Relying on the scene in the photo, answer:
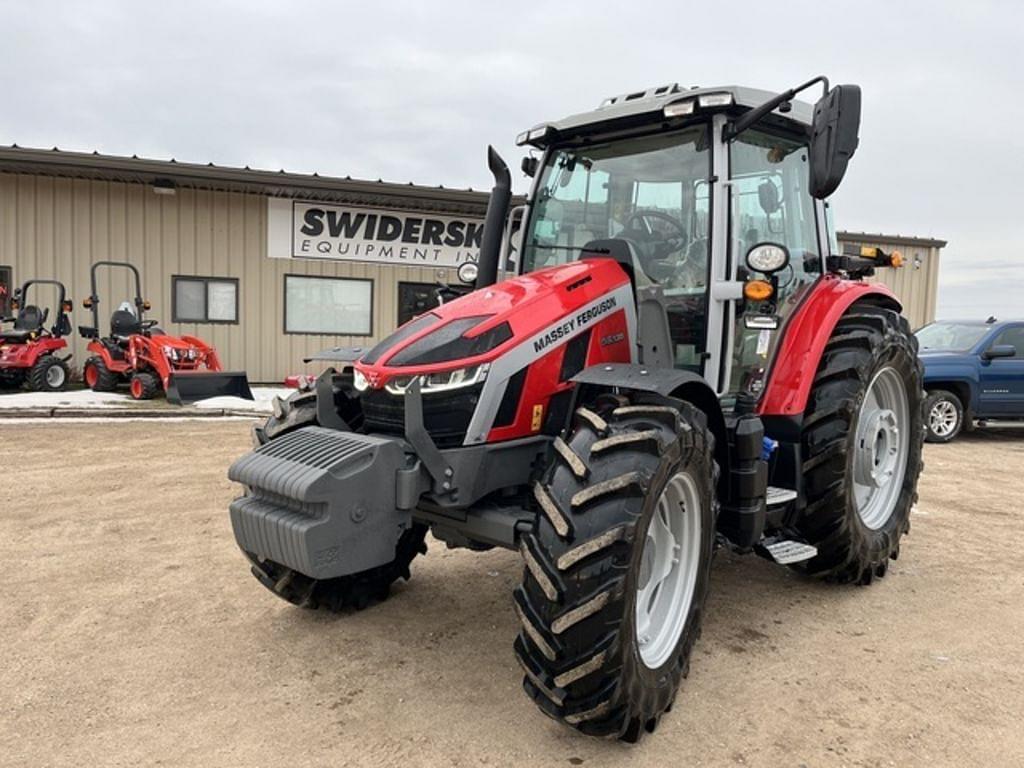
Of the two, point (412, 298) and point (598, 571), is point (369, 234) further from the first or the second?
point (598, 571)

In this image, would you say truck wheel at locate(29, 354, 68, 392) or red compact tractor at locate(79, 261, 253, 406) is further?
truck wheel at locate(29, 354, 68, 392)

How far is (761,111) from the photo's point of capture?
10.6 feet

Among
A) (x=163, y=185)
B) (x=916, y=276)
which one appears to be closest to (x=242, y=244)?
(x=163, y=185)

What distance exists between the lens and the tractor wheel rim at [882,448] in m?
4.20

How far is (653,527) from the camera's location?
292 centimetres

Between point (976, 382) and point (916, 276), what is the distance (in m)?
9.24

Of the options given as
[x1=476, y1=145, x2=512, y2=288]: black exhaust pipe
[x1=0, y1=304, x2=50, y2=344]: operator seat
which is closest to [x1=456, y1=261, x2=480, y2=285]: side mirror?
[x1=476, y1=145, x2=512, y2=288]: black exhaust pipe

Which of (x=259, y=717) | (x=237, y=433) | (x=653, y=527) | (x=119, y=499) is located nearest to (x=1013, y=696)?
(x=653, y=527)

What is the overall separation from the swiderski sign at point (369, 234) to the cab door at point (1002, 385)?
7646 mm

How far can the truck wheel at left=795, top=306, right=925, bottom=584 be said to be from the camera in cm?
368

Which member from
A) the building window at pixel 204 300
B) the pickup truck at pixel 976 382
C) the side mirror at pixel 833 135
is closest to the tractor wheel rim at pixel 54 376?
the building window at pixel 204 300

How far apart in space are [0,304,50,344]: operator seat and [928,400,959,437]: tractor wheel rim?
12.2m

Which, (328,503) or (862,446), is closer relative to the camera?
(328,503)

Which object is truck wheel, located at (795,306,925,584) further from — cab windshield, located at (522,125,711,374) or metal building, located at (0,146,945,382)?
metal building, located at (0,146,945,382)
